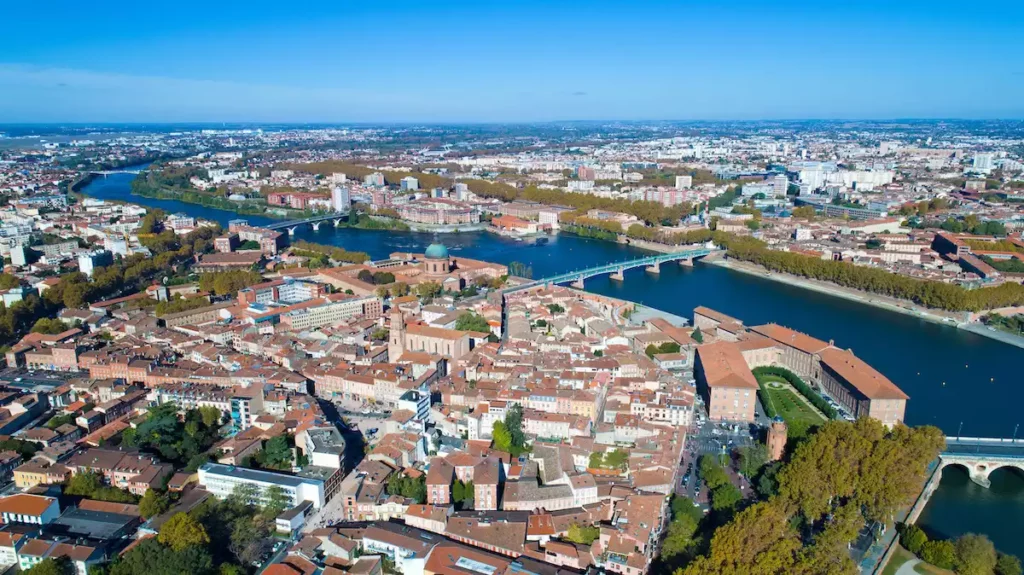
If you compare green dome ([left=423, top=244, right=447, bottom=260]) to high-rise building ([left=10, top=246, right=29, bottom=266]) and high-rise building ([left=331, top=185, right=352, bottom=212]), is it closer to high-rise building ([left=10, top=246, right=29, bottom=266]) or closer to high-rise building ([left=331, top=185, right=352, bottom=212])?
high-rise building ([left=10, top=246, right=29, bottom=266])

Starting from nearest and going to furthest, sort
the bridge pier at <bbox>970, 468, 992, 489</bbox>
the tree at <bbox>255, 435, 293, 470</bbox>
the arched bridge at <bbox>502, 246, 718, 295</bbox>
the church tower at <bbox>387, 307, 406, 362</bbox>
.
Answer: the tree at <bbox>255, 435, 293, 470</bbox> < the bridge pier at <bbox>970, 468, 992, 489</bbox> < the church tower at <bbox>387, 307, 406, 362</bbox> < the arched bridge at <bbox>502, 246, 718, 295</bbox>

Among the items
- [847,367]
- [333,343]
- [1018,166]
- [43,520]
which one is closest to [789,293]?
[847,367]

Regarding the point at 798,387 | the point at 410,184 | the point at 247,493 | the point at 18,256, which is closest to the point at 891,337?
the point at 798,387

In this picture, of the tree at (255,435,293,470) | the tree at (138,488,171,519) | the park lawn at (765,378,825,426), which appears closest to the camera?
the tree at (138,488,171,519)

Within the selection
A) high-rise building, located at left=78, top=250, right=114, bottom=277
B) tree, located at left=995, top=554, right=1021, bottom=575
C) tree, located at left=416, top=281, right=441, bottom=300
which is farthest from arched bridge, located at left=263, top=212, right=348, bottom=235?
tree, located at left=995, top=554, right=1021, bottom=575

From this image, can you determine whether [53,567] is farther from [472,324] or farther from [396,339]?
[472,324]
